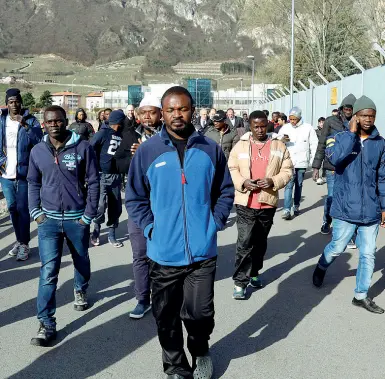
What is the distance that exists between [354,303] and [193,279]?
2.28 meters

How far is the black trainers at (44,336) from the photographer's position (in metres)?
4.27

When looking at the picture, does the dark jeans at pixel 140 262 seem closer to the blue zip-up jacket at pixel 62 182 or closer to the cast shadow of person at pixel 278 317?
the blue zip-up jacket at pixel 62 182

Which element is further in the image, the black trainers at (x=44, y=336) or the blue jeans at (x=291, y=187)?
the blue jeans at (x=291, y=187)

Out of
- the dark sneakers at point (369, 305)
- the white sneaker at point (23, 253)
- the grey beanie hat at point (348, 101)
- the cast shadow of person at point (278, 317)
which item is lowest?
the cast shadow of person at point (278, 317)

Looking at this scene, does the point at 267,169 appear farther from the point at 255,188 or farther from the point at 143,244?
the point at 143,244

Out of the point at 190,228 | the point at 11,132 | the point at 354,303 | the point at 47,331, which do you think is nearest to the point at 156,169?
the point at 190,228

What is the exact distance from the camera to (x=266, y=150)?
550 centimetres

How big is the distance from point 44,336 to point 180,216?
171 cm

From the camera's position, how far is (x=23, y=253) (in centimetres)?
679

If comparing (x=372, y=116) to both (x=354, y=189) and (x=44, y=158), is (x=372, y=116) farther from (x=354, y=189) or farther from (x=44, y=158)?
(x=44, y=158)

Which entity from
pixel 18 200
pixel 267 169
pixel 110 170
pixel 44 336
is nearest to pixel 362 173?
pixel 267 169

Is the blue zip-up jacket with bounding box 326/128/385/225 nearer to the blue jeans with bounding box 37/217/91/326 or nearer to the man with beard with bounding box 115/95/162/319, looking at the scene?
the man with beard with bounding box 115/95/162/319

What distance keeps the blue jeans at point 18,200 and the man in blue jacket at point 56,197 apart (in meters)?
2.25

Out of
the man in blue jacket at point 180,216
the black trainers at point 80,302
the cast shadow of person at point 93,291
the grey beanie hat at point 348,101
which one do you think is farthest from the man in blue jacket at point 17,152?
the grey beanie hat at point 348,101
